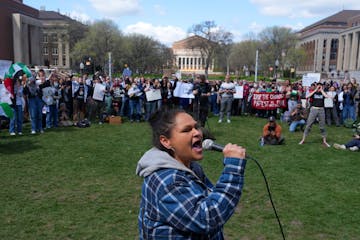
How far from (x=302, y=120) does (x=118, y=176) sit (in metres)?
8.70

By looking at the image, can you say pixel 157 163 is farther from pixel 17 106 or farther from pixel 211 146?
pixel 17 106

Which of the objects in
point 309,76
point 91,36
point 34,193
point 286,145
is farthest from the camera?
point 91,36

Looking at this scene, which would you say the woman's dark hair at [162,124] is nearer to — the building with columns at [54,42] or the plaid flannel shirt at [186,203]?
the plaid flannel shirt at [186,203]

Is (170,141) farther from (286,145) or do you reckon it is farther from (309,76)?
(309,76)

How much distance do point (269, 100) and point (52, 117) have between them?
10.0 metres

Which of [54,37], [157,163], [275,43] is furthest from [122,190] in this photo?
[54,37]

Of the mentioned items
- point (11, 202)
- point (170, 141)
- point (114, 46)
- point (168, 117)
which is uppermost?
point (114, 46)

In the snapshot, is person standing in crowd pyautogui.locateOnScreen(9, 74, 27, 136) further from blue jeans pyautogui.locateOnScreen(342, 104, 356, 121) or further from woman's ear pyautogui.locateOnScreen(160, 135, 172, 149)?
blue jeans pyautogui.locateOnScreen(342, 104, 356, 121)

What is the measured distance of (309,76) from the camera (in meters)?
19.3

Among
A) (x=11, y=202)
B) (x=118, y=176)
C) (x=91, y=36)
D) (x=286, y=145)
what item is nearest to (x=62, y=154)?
(x=118, y=176)

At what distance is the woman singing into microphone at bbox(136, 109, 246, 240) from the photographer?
1.51 metres

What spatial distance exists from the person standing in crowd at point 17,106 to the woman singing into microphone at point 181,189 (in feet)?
34.2

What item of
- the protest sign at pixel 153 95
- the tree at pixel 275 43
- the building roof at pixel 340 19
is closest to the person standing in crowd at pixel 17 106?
the protest sign at pixel 153 95

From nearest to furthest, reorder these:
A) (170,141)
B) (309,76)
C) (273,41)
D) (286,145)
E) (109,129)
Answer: (170,141) < (286,145) < (109,129) < (309,76) < (273,41)
